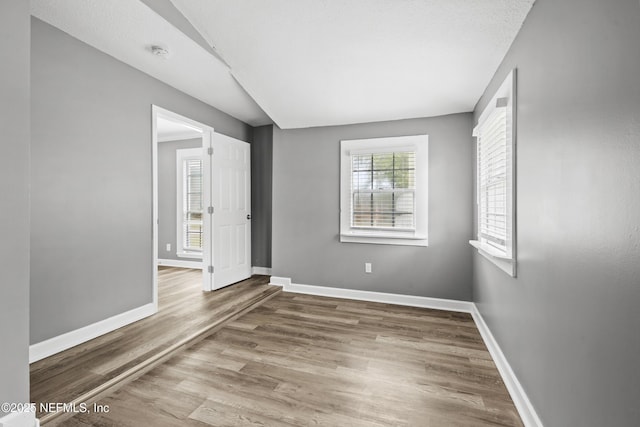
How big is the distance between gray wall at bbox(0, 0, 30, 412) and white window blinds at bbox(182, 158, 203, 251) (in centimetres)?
423

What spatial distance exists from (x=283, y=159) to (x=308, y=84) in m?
1.31

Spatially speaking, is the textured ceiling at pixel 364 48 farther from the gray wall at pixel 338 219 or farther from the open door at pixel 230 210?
the open door at pixel 230 210

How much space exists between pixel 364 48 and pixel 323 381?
103 inches

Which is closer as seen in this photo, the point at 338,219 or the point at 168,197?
the point at 338,219

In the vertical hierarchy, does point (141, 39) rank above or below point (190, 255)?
above

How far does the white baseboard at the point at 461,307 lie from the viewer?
1.68 meters

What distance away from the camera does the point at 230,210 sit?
4367 millimetres

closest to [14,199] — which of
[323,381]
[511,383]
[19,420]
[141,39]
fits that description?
[19,420]

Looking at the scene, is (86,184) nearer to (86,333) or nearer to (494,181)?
(86,333)

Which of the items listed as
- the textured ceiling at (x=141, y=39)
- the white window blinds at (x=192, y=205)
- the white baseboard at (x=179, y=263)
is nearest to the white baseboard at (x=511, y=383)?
the textured ceiling at (x=141, y=39)

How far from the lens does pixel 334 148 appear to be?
3986 millimetres

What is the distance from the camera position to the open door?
4.05m

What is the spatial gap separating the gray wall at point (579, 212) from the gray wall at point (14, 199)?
249cm

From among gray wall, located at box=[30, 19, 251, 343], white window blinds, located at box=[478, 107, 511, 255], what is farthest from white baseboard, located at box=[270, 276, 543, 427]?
gray wall, located at box=[30, 19, 251, 343]
